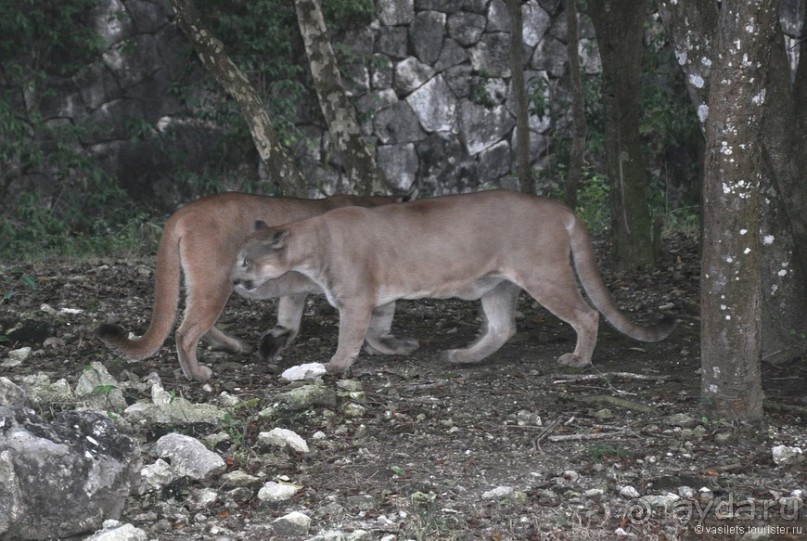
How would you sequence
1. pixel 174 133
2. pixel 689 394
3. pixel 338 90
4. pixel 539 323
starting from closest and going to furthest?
1. pixel 689 394
2. pixel 539 323
3. pixel 338 90
4. pixel 174 133

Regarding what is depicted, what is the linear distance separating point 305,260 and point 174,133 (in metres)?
5.78

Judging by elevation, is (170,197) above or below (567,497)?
above

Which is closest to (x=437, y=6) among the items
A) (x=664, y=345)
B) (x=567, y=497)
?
(x=664, y=345)

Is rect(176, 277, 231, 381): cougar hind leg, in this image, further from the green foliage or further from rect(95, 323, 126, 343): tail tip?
the green foliage

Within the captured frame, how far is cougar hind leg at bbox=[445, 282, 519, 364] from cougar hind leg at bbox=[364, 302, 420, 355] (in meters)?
0.26

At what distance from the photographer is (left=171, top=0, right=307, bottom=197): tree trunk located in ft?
28.7

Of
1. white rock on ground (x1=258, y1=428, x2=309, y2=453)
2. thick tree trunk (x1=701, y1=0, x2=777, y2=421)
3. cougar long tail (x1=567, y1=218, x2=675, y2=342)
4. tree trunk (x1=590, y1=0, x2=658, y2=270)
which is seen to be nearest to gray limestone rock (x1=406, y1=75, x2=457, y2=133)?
tree trunk (x1=590, y1=0, x2=658, y2=270)

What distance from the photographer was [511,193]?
21.8ft

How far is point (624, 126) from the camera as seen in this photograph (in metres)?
8.73

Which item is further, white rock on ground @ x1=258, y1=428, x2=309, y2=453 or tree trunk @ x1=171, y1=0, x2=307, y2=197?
tree trunk @ x1=171, y1=0, x2=307, y2=197

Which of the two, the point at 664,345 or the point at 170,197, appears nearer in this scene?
the point at 664,345

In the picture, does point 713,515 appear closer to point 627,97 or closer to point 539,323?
point 539,323

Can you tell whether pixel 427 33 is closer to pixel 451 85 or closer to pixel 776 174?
pixel 451 85

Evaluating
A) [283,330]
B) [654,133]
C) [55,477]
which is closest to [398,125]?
[654,133]
